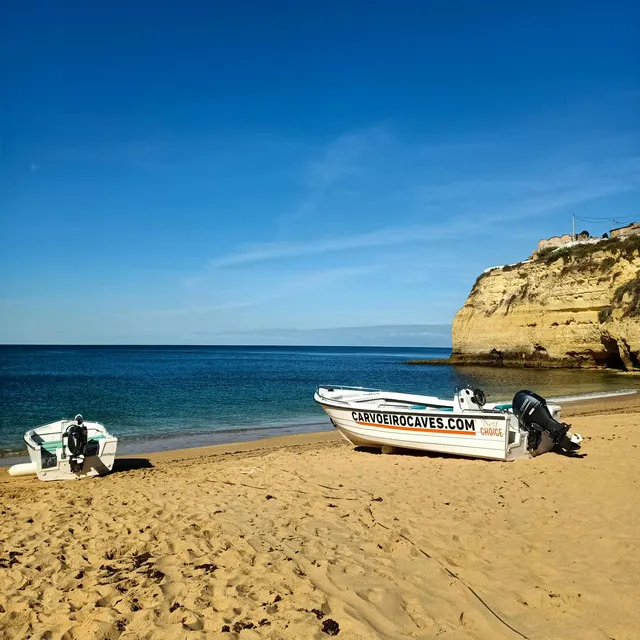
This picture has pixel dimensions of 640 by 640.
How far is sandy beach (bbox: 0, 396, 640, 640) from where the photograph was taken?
4070 mm

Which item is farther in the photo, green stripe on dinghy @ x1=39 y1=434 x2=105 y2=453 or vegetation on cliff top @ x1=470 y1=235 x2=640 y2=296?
vegetation on cliff top @ x1=470 y1=235 x2=640 y2=296

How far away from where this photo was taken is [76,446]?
10406 millimetres

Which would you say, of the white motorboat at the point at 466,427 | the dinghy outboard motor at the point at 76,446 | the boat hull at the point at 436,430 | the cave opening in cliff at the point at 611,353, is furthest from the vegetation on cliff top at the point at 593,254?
the dinghy outboard motor at the point at 76,446

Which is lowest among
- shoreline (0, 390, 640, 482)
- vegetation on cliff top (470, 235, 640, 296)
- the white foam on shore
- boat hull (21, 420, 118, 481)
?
the white foam on shore

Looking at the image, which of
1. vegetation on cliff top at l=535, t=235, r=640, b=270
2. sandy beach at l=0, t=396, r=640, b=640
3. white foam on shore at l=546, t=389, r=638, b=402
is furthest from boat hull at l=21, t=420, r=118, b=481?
vegetation on cliff top at l=535, t=235, r=640, b=270

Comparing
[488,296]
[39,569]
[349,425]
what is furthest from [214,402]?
[488,296]

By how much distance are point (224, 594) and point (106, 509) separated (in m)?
3.75

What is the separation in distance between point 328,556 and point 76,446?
7.27 metres

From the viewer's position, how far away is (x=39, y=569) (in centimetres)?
507

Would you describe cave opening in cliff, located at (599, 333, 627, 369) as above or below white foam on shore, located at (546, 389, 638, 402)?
above

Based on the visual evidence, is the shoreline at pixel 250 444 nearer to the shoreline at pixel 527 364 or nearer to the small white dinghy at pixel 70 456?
the small white dinghy at pixel 70 456

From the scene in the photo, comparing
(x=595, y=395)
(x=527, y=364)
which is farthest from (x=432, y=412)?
(x=527, y=364)

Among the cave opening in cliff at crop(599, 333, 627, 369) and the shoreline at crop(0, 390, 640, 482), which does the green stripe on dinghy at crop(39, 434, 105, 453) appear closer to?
the shoreline at crop(0, 390, 640, 482)

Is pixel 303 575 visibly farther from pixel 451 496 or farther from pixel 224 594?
pixel 451 496
